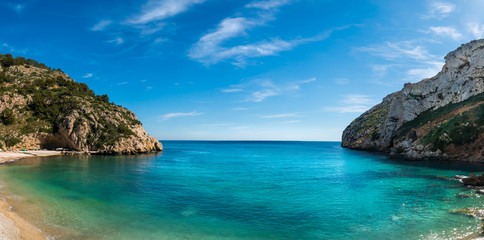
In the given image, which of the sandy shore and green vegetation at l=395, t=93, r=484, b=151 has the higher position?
green vegetation at l=395, t=93, r=484, b=151

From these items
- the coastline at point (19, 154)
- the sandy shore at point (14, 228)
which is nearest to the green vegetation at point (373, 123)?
the sandy shore at point (14, 228)

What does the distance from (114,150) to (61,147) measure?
52.9 feet

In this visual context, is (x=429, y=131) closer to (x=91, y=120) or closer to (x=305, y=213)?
(x=305, y=213)

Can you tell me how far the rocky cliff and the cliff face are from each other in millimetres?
78479

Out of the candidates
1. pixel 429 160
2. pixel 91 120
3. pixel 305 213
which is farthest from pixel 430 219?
pixel 91 120

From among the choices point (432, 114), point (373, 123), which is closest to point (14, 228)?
point (432, 114)

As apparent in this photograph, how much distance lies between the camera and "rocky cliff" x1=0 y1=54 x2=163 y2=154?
65944 mm

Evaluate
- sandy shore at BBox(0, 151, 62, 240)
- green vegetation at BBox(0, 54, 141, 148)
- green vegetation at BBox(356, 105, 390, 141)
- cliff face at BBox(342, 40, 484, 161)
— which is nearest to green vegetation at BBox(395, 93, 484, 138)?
cliff face at BBox(342, 40, 484, 161)

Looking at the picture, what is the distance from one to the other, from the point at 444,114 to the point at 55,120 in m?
104

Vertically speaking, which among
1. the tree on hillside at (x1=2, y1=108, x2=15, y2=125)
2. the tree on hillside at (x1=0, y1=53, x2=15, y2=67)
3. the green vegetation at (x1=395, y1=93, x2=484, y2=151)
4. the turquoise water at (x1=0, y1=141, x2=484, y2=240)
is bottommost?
the turquoise water at (x1=0, y1=141, x2=484, y2=240)

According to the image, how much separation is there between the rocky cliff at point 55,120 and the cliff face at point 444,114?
78479 millimetres

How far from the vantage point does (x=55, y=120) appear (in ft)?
233

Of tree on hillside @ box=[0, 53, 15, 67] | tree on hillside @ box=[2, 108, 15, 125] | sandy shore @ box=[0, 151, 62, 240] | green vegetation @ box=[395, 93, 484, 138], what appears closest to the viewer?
sandy shore @ box=[0, 151, 62, 240]

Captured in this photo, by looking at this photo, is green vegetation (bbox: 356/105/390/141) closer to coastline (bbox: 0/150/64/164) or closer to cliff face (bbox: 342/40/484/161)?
cliff face (bbox: 342/40/484/161)
